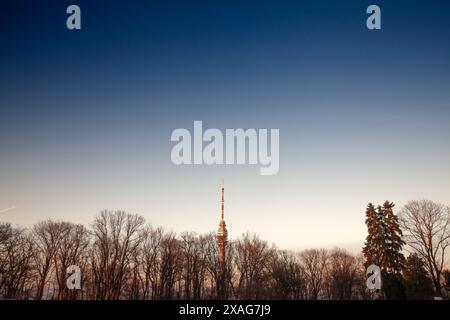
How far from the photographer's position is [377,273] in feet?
136

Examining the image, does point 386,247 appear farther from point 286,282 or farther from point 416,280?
point 286,282

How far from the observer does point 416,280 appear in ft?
140

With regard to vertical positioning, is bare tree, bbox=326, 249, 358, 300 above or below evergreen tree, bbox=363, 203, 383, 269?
below

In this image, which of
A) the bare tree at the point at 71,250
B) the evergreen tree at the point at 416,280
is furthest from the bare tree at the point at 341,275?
the bare tree at the point at 71,250

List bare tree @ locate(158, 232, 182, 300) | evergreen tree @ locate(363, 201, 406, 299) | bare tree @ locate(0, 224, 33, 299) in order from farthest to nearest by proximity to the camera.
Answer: bare tree @ locate(158, 232, 182, 300), bare tree @ locate(0, 224, 33, 299), evergreen tree @ locate(363, 201, 406, 299)

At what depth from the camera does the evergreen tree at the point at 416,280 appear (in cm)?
4006

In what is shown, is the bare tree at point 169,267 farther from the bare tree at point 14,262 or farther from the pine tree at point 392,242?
the pine tree at point 392,242

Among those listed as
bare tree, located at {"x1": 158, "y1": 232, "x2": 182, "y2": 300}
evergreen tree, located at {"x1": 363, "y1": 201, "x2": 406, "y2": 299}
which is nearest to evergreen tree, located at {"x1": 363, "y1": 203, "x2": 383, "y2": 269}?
evergreen tree, located at {"x1": 363, "y1": 201, "x2": 406, "y2": 299}

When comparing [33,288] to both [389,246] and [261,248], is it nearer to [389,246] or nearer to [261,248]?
[261,248]

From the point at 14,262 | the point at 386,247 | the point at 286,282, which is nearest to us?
the point at 386,247

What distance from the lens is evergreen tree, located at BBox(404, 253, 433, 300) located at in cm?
4006

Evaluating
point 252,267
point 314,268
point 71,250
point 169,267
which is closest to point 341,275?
point 314,268

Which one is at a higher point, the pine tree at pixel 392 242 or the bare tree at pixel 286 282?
the pine tree at pixel 392 242

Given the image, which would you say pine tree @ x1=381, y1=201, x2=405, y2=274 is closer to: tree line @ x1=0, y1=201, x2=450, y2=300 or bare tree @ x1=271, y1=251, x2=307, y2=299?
tree line @ x1=0, y1=201, x2=450, y2=300
